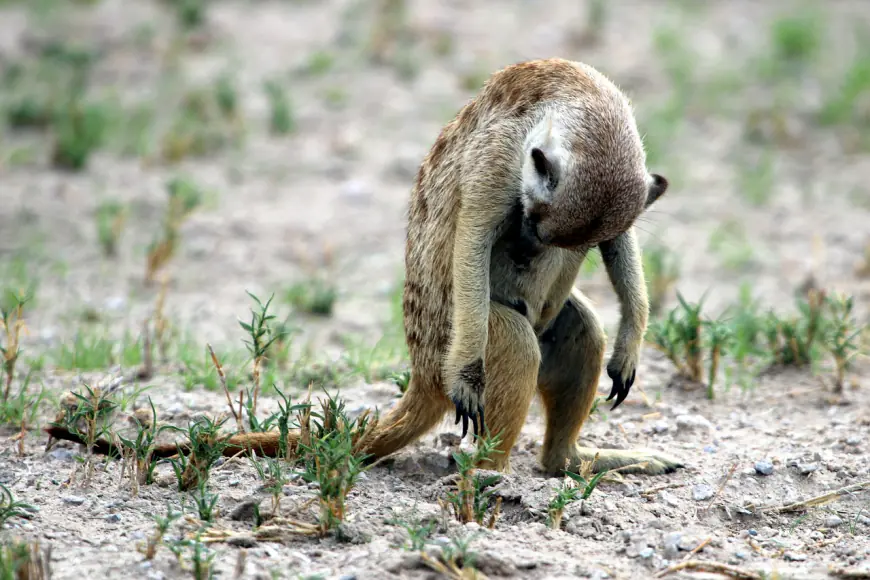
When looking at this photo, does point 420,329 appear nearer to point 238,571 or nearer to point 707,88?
point 238,571

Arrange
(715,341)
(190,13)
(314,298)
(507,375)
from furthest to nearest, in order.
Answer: (190,13) → (314,298) → (715,341) → (507,375)

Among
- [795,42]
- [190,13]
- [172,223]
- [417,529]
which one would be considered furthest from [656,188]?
[190,13]

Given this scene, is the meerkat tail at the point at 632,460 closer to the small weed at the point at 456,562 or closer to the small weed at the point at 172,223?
the small weed at the point at 456,562

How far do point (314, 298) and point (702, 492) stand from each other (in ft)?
10.2

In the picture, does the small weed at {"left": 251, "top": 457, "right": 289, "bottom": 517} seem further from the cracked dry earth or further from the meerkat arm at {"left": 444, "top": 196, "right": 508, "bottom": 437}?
the meerkat arm at {"left": 444, "top": 196, "right": 508, "bottom": 437}

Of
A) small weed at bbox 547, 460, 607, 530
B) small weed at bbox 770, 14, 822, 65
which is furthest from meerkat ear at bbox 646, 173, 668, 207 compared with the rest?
small weed at bbox 770, 14, 822, 65

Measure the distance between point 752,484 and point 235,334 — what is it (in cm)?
327

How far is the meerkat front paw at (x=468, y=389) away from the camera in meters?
4.32

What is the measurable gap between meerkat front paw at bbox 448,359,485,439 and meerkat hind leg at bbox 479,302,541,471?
0.28 feet

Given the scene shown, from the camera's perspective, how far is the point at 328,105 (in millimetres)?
9922

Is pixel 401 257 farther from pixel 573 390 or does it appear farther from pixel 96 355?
pixel 573 390

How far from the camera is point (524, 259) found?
455 cm

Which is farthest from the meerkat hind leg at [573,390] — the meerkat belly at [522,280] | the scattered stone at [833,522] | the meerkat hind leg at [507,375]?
the scattered stone at [833,522]

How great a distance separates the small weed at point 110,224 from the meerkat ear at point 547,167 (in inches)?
169
